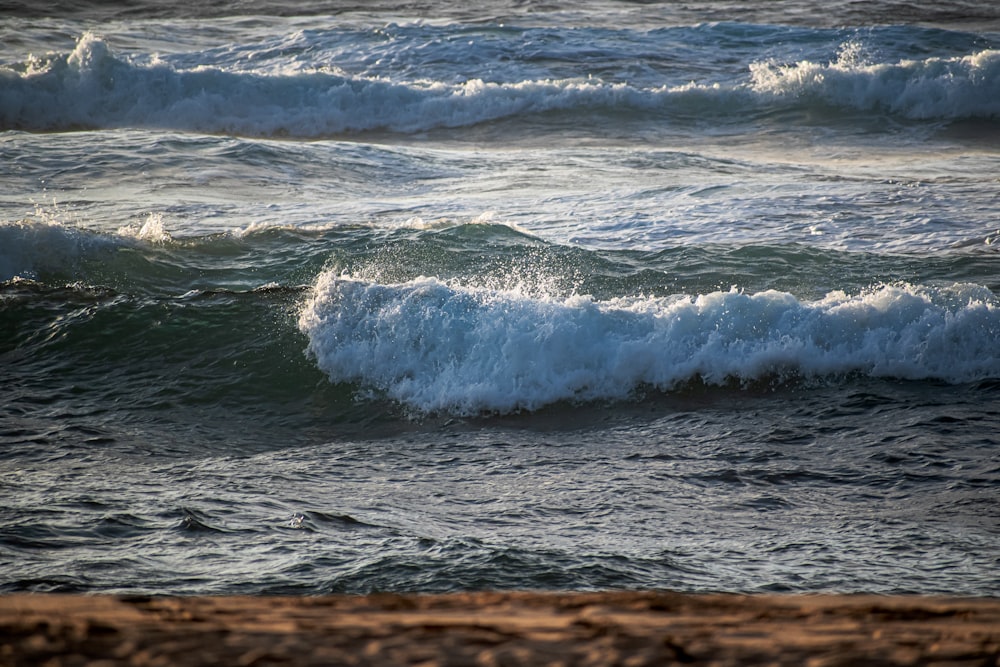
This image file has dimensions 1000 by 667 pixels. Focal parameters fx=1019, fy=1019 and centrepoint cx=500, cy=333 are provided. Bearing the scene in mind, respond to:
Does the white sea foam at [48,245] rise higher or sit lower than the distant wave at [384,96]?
lower

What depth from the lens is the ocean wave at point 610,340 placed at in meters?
7.36

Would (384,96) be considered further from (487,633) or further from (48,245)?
(487,633)

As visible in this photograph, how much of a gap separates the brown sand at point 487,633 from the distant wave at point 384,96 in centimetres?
1825

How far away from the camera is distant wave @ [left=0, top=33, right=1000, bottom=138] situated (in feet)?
65.3

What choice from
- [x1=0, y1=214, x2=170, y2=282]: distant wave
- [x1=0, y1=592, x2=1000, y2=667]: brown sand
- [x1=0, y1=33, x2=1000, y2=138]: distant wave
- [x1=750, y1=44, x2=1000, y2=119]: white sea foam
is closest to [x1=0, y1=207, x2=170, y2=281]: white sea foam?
[x1=0, y1=214, x2=170, y2=282]: distant wave

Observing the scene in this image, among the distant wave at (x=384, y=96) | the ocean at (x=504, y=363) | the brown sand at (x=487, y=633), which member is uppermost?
the distant wave at (x=384, y=96)

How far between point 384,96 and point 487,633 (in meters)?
19.5

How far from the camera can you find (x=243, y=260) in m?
9.95

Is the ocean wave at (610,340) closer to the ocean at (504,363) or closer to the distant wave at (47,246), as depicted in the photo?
the ocean at (504,363)

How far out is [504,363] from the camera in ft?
24.5

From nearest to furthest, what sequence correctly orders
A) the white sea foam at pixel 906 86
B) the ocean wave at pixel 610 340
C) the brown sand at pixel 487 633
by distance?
the brown sand at pixel 487 633 < the ocean wave at pixel 610 340 < the white sea foam at pixel 906 86

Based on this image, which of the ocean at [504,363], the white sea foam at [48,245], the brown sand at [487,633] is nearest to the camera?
the brown sand at [487,633]

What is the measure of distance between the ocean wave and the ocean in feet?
0.09

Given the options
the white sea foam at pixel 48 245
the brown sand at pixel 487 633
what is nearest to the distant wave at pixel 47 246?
the white sea foam at pixel 48 245
